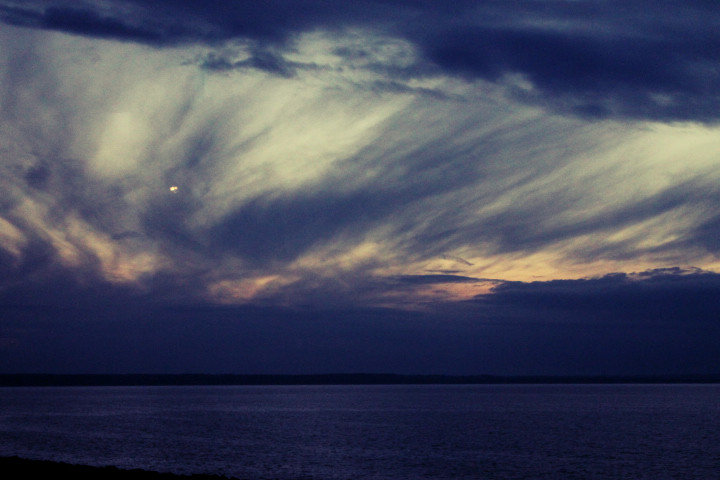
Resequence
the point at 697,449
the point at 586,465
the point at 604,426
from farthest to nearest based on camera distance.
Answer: the point at 604,426 < the point at 697,449 < the point at 586,465

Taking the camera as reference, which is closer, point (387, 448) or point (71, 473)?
point (71, 473)

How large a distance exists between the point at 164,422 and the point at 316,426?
99.8 ft

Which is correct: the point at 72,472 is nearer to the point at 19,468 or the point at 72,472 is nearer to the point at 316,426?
the point at 19,468

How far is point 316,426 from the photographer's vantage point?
112438 millimetres

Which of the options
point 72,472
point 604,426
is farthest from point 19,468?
point 604,426

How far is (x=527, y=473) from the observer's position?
58.9 meters

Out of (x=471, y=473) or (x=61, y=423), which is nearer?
(x=471, y=473)

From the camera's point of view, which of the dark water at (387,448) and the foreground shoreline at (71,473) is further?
the dark water at (387,448)

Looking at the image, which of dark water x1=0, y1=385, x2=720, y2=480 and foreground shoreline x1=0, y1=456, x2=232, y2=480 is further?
dark water x1=0, y1=385, x2=720, y2=480

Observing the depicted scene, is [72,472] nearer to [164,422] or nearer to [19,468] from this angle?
[19,468]

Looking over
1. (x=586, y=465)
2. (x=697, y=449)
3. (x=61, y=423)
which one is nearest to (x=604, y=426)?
(x=697, y=449)

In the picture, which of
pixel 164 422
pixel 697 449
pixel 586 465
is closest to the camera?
pixel 586 465

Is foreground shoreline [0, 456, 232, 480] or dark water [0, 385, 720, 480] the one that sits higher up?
foreground shoreline [0, 456, 232, 480]

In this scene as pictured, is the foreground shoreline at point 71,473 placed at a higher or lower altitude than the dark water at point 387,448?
higher
